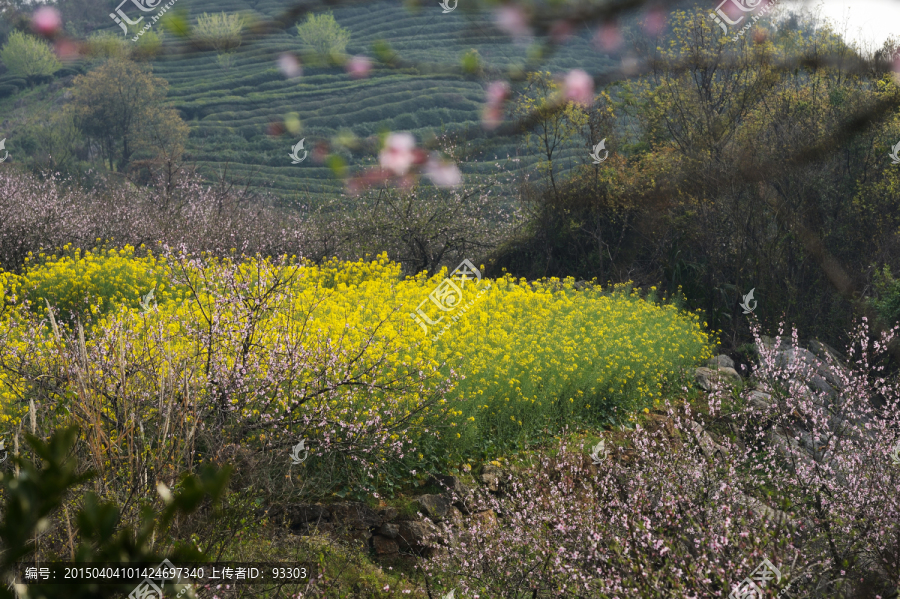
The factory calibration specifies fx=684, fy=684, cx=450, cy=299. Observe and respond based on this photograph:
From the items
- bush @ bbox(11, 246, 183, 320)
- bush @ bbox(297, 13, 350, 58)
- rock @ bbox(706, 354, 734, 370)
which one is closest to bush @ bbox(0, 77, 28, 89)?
bush @ bbox(11, 246, 183, 320)

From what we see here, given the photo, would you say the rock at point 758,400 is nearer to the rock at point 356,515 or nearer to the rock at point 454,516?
the rock at point 454,516

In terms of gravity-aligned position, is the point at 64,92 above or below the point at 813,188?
above

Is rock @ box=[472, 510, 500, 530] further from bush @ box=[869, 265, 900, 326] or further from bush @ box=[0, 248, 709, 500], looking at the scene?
bush @ box=[869, 265, 900, 326]

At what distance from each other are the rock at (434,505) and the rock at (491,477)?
0.36 metres

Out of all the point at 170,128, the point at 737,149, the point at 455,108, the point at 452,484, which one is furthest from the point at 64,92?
the point at 452,484

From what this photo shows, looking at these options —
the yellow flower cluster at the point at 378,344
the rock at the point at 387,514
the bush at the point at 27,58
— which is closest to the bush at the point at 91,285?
the yellow flower cluster at the point at 378,344

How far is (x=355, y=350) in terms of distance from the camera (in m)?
5.15

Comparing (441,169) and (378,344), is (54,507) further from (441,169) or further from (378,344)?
(378,344)

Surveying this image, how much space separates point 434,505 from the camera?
14.6ft

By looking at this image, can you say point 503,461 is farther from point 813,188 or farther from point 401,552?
point 813,188

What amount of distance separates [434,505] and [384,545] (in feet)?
1.31

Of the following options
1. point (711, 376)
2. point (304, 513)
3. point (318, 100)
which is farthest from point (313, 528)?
point (318, 100)

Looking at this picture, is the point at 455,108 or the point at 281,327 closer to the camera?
the point at 281,327

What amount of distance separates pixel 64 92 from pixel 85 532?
6260 centimetres
